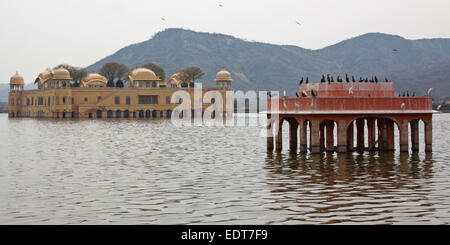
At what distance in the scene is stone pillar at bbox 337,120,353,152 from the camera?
115 ft

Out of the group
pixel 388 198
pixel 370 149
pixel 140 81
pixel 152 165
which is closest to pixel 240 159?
pixel 152 165

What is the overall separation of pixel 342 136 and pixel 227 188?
1355 cm

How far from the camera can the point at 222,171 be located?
98.4ft

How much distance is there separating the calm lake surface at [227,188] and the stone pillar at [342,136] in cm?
55

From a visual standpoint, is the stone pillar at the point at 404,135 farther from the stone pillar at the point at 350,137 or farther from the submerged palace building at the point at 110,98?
the submerged palace building at the point at 110,98

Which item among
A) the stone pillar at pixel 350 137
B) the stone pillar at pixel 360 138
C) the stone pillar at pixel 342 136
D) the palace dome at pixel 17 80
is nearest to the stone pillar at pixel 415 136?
the stone pillar at pixel 360 138

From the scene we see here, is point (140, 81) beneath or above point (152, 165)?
above

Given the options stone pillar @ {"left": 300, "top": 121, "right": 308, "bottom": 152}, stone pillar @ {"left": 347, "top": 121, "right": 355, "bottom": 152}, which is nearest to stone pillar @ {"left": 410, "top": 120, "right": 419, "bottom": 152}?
stone pillar @ {"left": 347, "top": 121, "right": 355, "bottom": 152}

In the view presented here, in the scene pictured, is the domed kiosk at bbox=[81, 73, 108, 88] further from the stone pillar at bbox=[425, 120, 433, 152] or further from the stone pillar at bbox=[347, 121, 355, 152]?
the stone pillar at bbox=[425, 120, 433, 152]

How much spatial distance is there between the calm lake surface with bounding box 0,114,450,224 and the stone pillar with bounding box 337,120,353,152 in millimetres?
554

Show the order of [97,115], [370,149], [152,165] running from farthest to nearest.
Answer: [97,115], [370,149], [152,165]

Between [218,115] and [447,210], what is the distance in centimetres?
12696

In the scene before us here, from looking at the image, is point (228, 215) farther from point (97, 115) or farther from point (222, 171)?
point (97, 115)

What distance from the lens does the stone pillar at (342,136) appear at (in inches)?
1377
